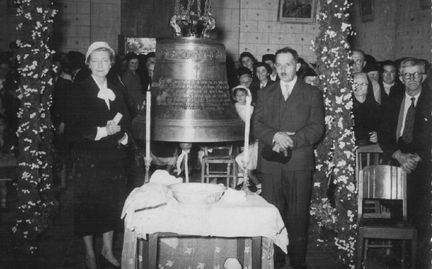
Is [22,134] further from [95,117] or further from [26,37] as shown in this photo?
[95,117]

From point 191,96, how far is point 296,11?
364 inches

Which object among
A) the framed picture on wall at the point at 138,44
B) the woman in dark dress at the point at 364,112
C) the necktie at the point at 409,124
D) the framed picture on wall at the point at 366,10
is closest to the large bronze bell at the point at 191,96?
the necktie at the point at 409,124

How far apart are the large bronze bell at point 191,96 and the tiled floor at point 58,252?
86.1 inches

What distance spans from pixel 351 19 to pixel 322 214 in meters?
6.89

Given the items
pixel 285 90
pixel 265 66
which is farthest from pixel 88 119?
pixel 265 66

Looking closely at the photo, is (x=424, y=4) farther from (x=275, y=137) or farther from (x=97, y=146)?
(x=97, y=146)

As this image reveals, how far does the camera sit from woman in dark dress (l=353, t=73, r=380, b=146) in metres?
6.10

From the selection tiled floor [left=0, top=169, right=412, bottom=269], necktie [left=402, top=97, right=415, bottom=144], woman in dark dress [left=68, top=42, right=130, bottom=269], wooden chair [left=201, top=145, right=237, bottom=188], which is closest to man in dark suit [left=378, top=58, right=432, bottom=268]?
necktie [left=402, top=97, right=415, bottom=144]

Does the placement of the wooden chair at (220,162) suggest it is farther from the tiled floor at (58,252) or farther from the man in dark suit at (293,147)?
the tiled floor at (58,252)

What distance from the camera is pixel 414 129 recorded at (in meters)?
4.61

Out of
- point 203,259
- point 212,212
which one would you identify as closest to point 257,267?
point 212,212

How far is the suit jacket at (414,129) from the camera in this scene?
445cm

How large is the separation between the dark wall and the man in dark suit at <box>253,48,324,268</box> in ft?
23.8

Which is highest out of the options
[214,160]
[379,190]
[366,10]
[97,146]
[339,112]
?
[366,10]
